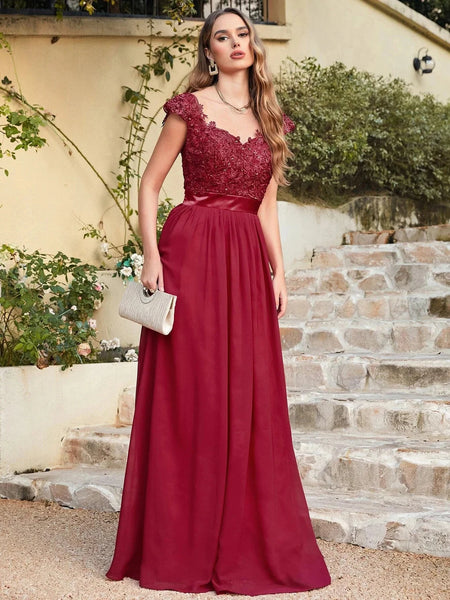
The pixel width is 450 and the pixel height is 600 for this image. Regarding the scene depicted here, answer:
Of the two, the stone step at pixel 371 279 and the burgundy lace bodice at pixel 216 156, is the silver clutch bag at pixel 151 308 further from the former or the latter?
the stone step at pixel 371 279

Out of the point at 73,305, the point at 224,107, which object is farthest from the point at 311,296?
the point at 224,107

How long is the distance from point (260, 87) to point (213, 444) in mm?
1250

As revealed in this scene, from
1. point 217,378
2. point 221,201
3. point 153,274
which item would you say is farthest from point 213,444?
point 221,201

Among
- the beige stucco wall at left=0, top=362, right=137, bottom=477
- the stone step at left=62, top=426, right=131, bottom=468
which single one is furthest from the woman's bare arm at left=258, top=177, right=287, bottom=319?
the beige stucco wall at left=0, top=362, right=137, bottom=477

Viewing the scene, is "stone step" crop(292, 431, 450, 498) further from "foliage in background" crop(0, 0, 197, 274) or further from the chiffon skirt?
"foliage in background" crop(0, 0, 197, 274)

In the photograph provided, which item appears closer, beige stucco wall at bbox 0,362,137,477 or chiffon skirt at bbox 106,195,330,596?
chiffon skirt at bbox 106,195,330,596

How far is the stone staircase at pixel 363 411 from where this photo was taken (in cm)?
371

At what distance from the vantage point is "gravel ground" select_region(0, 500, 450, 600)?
297 centimetres

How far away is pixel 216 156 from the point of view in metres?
3.04

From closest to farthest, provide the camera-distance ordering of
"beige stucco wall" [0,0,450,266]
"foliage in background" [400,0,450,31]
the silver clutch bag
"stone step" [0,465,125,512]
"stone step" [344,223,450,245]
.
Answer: the silver clutch bag < "stone step" [0,465,125,512] < "beige stucco wall" [0,0,450,266] < "stone step" [344,223,450,245] < "foliage in background" [400,0,450,31]

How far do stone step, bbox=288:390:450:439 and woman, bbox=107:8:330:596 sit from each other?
1407 mm

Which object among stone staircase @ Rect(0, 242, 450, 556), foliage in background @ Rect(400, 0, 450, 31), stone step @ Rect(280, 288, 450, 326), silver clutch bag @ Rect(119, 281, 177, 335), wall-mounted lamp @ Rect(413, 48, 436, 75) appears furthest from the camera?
foliage in background @ Rect(400, 0, 450, 31)

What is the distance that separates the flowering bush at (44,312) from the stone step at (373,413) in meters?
1.25

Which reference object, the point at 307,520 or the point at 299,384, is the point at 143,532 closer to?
the point at 307,520
